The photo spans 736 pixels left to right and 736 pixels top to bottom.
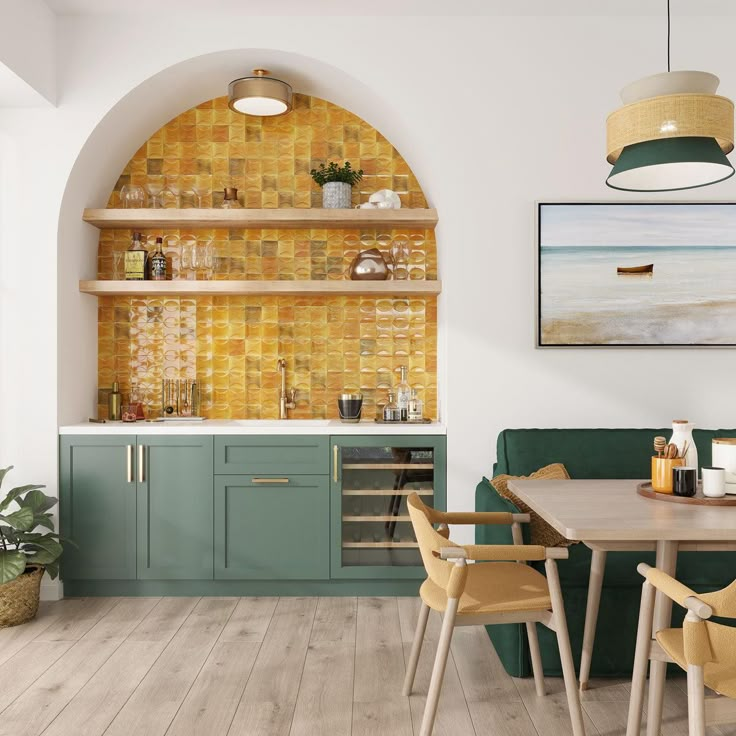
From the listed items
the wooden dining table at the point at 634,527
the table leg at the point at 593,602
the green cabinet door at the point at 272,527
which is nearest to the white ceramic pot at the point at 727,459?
the wooden dining table at the point at 634,527

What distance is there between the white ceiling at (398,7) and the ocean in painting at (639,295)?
1.14m

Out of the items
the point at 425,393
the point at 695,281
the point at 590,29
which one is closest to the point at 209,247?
the point at 425,393

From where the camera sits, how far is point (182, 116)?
13.2 feet

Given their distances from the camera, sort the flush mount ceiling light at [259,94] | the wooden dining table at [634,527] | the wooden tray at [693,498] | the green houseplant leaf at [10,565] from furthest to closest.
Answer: the flush mount ceiling light at [259,94] < the green houseplant leaf at [10,565] < the wooden tray at [693,498] < the wooden dining table at [634,527]

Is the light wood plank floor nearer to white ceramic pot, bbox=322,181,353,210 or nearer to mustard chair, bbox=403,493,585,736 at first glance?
mustard chair, bbox=403,493,585,736

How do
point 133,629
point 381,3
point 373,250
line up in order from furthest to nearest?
1. point 373,250
2. point 381,3
3. point 133,629

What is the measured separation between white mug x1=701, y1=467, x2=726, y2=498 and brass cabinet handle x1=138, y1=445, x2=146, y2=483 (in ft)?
8.24

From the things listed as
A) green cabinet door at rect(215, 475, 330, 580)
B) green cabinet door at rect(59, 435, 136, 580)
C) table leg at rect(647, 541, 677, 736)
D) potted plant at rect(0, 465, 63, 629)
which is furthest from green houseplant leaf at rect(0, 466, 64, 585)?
table leg at rect(647, 541, 677, 736)

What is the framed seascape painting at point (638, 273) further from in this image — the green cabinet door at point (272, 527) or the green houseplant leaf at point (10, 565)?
the green houseplant leaf at point (10, 565)

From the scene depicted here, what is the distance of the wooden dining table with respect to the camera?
1.80 meters

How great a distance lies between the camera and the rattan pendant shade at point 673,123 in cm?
202

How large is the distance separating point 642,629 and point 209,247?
2.88 m

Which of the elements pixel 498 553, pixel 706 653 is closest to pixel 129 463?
pixel 498 553

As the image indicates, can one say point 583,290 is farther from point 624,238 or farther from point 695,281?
point 695,281
